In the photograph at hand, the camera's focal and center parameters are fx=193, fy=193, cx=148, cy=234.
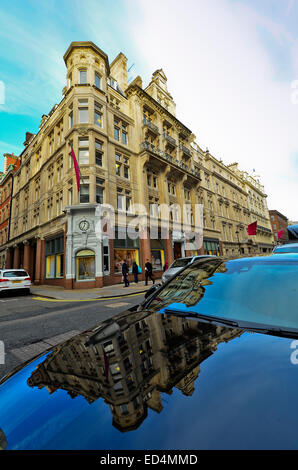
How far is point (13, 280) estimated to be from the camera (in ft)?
36.0

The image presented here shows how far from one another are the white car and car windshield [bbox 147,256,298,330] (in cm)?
1181

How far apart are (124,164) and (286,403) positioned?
1945cm

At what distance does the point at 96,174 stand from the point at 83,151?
240 centimetres

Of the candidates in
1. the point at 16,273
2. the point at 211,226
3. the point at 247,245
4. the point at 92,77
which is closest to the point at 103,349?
the point at 16,273

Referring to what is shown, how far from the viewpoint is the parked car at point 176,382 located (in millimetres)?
635

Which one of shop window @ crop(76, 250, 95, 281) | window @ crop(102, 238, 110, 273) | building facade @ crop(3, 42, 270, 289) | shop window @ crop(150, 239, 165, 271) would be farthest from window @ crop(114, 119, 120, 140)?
shop window @ crop(76, 250, 95, 281)

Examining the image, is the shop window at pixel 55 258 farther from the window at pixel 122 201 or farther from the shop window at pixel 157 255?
the shop window at pixel 157 255

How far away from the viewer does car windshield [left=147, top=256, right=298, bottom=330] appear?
149cm

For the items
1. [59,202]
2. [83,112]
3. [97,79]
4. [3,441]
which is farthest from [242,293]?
[97,79]

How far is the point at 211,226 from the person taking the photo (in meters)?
29.7

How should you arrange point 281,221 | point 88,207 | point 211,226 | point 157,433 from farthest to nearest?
point 281,221
point 211,226
point 88,207
point 157,433

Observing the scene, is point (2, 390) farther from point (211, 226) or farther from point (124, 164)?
point (211, 226)

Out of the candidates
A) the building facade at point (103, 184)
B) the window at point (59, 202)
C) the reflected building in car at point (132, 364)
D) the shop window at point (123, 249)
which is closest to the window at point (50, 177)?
the building facade at point (103, 184)
